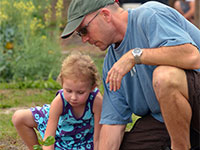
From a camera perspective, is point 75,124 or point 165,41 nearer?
point 165,41

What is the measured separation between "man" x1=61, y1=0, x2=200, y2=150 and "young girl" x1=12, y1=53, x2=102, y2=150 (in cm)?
14

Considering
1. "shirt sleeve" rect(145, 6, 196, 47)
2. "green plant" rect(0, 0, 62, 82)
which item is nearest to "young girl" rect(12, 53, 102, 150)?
"shirt sleeve" rect(145, 6, 196, 47)

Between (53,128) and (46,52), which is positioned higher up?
(53,128)

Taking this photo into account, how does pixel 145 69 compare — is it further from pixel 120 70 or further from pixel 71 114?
pixel 71 114

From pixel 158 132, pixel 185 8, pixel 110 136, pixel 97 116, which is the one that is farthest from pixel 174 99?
pixel 185 8

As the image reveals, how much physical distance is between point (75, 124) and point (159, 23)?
3.47 feet

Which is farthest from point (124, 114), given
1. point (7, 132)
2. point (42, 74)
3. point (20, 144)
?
point (42, 74)

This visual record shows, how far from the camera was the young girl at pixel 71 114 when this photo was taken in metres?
3.00

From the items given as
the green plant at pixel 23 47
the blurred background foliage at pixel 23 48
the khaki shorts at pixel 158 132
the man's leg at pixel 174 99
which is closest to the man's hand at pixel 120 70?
the man's leg at pixel 174 99

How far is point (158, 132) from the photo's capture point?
9.67 ft

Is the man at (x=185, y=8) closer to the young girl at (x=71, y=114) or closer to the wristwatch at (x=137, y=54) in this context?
the young girl at (x=71, y=114)

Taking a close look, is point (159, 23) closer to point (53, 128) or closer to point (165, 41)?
point (165, 41)

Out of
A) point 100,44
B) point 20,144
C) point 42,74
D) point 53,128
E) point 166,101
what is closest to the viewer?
point 166,101

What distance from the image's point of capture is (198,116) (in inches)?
103
